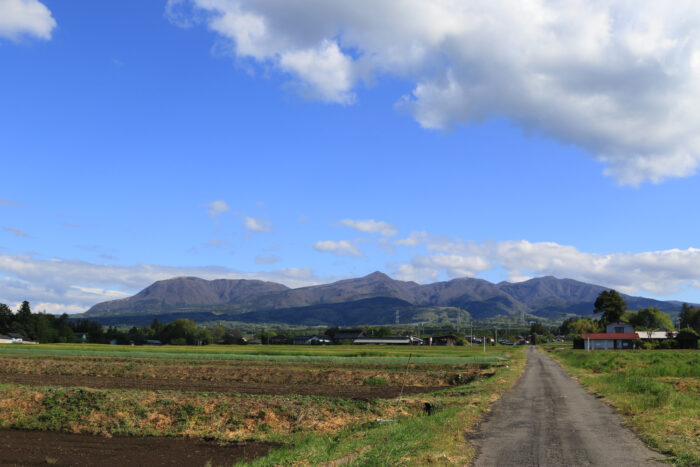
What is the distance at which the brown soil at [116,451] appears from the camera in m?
18.0

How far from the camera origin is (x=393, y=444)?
1697 centimetres

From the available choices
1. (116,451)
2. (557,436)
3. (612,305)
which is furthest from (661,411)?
(612,305)

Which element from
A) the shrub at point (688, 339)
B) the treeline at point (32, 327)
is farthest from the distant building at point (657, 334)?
the treeline at point (32, 327)

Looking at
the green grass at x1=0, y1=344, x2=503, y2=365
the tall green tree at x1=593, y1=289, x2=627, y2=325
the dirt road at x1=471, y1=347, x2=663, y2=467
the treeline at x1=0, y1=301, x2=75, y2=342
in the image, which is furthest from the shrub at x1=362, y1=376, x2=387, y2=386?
the treeline at x1=0, y1=301, x2=75, y2=342

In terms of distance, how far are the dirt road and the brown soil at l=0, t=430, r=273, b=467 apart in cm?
842

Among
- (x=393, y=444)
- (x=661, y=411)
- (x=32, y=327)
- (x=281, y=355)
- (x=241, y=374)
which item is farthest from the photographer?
(x=32, y=327)

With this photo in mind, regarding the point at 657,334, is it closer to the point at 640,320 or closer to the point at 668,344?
the point at 640,320

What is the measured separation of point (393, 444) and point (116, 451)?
10.4m

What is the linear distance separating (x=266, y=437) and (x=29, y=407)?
14.0 meters

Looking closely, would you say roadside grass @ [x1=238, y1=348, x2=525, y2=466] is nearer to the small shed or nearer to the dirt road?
the dirt road

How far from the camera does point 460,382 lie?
49500 mm

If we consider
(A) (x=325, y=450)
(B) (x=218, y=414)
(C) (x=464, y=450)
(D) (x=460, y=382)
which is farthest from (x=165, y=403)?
(D) (x=460, y=382)

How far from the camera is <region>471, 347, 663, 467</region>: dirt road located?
51.8ft

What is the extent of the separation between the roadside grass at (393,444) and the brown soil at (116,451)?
1972mm
